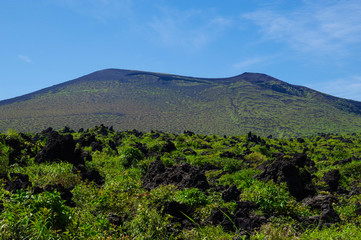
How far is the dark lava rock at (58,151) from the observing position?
12.2m

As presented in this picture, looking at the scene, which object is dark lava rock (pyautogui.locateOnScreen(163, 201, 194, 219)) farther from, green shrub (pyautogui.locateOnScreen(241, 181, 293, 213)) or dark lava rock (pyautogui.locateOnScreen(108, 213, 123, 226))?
green shrub (pyautogui.locateOnScreen(241, 181, 293, 213))

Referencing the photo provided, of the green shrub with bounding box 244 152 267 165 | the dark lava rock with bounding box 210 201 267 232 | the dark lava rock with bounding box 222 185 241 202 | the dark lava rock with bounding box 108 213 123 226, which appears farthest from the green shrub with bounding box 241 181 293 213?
the green shrub with bounding box 244 152 267 165

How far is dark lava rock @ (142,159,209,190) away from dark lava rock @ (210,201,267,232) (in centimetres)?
242

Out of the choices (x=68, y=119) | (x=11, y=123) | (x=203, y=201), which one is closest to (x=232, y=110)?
(x=68, y=119)

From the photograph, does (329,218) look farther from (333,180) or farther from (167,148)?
(167,148)

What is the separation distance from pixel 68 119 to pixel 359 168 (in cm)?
7664

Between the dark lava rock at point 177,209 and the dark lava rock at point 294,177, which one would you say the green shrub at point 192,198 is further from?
the dark lava rock at point 294,177

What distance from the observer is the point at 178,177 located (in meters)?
10.1

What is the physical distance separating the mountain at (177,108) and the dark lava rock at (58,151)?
5874cm

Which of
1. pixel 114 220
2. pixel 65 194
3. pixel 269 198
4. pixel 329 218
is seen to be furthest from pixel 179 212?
pixel 329 218

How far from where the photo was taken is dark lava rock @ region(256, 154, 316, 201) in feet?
31.3

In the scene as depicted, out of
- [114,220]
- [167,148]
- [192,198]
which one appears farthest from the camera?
[167,148]

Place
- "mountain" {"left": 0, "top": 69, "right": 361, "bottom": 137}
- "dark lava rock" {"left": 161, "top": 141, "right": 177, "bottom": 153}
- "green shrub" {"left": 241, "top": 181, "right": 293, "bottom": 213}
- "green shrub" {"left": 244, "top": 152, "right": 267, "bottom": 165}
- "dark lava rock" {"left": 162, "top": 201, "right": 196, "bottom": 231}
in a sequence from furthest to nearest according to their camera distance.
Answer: "mountain" {"left": 0, "top": 69, "right": 361, "bottom": 137}
"dark lava rock" {"left": 161, "top": 141, "right": 177, "bottom": 153}
"green shrub" {"left": 244, "top": 152, "right": 267, "bottom": 165}
"green shrub" {"left": 241, "top": 181, "right": 293, "bottom": 213}
"dark lava rock" {"left": 162, "top": 201, "right": 196, "bottom": 231}

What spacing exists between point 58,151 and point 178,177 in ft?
18.6
